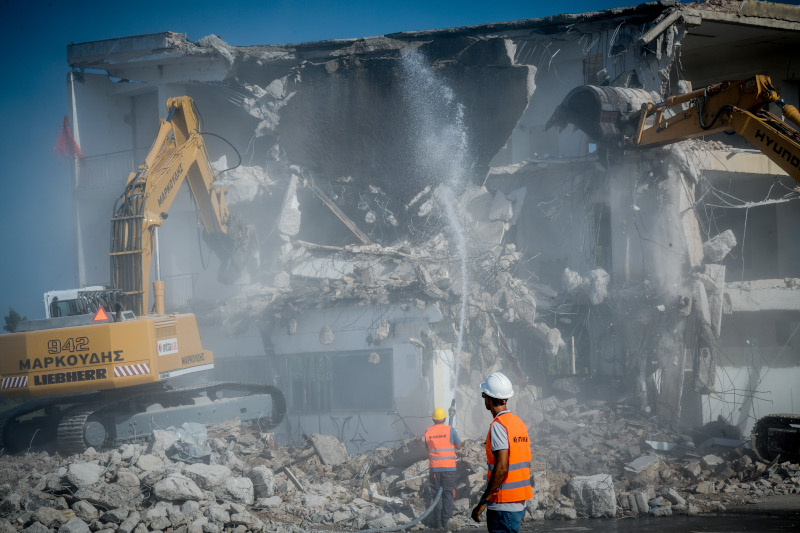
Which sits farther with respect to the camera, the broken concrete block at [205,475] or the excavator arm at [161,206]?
the excavator arm at [161,206]

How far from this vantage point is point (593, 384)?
52.4ft

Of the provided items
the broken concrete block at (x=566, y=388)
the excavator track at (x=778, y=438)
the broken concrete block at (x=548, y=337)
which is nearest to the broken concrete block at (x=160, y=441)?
the broken concrete block at (x=548, y=337)

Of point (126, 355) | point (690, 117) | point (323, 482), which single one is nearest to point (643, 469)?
point (323, 482)

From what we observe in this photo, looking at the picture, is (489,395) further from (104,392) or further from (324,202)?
(324,202)

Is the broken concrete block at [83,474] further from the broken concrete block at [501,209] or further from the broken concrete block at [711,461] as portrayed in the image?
A: the broken concrete block at [501,209]

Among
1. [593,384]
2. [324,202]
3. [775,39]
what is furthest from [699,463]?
[775,39]

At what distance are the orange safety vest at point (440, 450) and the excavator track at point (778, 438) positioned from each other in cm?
572

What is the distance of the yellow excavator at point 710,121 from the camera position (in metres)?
10.2

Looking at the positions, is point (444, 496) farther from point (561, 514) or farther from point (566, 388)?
point (566, 388)

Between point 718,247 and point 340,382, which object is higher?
point 718,247

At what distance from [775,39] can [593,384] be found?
1189cm

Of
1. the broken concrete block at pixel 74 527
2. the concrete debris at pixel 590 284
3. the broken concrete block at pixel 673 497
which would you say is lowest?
the broken concrete block at pixel 673 497

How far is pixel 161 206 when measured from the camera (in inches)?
449

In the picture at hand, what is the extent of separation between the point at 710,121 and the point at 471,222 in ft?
23.3
